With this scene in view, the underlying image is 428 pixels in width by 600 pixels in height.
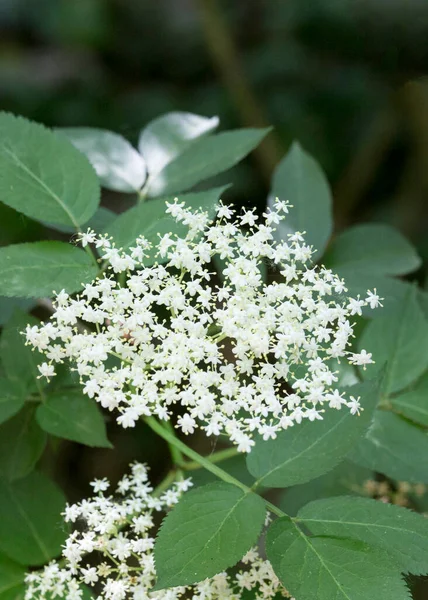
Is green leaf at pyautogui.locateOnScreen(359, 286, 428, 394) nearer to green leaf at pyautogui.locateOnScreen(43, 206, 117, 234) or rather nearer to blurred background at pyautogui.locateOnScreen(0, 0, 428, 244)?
green leaf at pyautogui.locateOnScreen(43, 206, 117, 234)

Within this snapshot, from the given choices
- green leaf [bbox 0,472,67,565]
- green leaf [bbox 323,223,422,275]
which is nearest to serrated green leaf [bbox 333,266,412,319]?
green leaf [bbox 323,223,422,275]

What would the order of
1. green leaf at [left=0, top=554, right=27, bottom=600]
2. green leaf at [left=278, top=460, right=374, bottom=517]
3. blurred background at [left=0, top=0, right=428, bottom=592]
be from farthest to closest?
blurred background at [left=0, top=0, right=428, bottom=592]
green leaf at [left=278, top=460, right=374, bottom=517]
green leaf at [left=0, top=554, right=27, bottom=600]

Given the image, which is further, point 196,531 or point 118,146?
point 118,146

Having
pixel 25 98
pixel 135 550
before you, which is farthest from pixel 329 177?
pixel 135 550

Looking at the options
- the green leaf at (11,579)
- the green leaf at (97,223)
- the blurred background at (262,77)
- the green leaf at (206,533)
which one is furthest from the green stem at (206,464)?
the blurred background at (262,77)

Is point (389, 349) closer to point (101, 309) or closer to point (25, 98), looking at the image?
point (101, 309)

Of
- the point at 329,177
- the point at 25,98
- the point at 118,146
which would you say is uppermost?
the point at 118,146

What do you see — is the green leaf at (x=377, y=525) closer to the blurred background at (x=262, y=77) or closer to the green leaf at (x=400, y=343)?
the green leaf at (x=400, y=343)

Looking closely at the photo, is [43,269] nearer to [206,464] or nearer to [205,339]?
[205,339]
